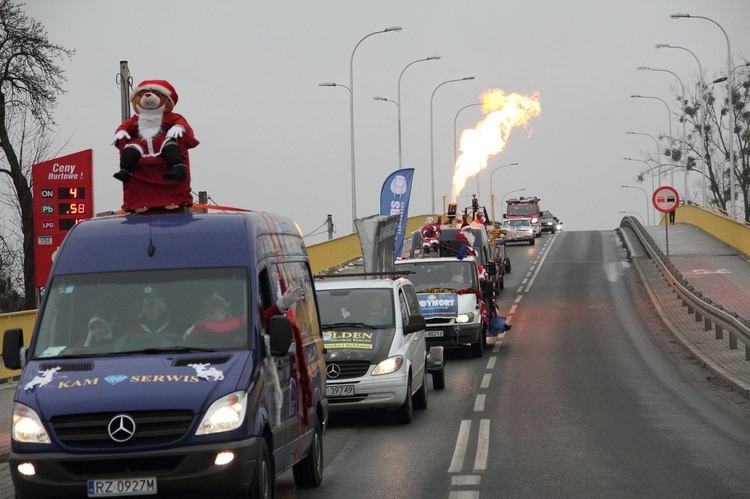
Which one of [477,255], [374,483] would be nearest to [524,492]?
[374,483]

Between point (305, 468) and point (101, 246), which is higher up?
point (101, 246)

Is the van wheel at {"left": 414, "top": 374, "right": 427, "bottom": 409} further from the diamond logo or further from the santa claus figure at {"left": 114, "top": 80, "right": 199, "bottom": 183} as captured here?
the diamond logo

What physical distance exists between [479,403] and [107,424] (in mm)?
9585

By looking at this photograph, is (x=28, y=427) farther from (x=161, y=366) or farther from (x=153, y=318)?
(x=153, y=318)

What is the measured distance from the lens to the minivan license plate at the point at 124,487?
810 cm

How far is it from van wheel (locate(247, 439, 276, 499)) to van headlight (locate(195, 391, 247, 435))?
41cm

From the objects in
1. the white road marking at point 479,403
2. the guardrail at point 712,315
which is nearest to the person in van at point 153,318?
the white road marking at point 479,403

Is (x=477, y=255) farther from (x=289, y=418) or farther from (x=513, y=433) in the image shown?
(x=289, y=418)

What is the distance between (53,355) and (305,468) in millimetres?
2880

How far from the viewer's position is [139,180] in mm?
10234

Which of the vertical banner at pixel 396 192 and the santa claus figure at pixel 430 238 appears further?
the vertical banner at pixel 396 192

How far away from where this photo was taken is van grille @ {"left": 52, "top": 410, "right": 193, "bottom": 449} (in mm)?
8102

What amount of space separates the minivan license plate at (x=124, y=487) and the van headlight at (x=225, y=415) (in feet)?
1.54

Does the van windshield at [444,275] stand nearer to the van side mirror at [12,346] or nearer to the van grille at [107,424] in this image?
the van side mirror at [12,346]
